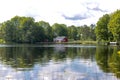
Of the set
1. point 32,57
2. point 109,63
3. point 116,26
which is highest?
point 116,26

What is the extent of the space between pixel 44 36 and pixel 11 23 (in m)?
23.5

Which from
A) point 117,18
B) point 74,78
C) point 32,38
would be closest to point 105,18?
point 117,18

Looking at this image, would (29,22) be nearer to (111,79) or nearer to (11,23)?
(11,23)

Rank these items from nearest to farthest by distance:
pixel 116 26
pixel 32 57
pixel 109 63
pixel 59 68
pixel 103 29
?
pixel 59 68, pixel 109 63, pixel 32 57, pixel 116 26, pixel 103 29

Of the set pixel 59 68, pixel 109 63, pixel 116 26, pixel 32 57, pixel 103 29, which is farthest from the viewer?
pixel 103 29

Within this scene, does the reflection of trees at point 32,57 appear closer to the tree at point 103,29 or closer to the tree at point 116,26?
the tree at point 116,26

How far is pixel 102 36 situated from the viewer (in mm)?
143875

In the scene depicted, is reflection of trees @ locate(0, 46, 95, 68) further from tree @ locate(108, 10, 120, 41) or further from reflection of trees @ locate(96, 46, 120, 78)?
tree @ locate(108, 10, 120, 41)

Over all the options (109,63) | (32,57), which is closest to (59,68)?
(109,63)

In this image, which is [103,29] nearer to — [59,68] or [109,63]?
[109,63]

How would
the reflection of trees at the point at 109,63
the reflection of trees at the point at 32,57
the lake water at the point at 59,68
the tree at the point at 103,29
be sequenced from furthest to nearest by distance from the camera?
1. the tree at the point at 103,29
2. the reflection of trees at the point at 32,57
3. the reflection of trees at the point at 109,63
4. the lake water at the point at 59,68

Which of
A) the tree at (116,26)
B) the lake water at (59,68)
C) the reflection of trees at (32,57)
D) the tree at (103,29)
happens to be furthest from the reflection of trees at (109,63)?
the tree at (103,29)

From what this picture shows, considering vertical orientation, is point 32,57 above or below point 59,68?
above

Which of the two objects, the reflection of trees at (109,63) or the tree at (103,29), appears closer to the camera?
the reflection of trees at (109,63)
